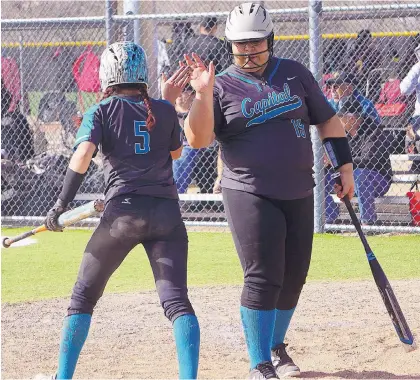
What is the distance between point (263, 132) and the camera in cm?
451

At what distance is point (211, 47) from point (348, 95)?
1.74 meters

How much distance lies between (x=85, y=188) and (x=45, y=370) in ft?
19.6

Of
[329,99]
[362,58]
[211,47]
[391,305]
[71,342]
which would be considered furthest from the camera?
[211,47]

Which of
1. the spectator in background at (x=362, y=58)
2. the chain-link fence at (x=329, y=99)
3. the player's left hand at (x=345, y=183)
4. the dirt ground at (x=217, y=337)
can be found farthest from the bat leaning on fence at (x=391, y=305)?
the spectator in background at (x=362, y=58)

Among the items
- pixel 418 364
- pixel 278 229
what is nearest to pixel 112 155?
pixel 278 229

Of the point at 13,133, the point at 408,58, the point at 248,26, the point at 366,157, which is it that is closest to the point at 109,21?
the point at 13,133

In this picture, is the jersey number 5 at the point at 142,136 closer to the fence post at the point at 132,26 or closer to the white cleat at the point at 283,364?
the white cleat at the point at 283,364

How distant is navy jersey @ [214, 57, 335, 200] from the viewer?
4.49m

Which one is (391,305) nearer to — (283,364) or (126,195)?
(283,364)

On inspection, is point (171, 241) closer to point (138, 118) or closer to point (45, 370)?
point (138, 118)

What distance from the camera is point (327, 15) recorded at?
36.1ft

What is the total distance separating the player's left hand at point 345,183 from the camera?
485cm

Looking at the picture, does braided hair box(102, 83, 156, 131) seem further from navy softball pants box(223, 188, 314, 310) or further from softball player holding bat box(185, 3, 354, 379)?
navy softball pants box(223, 188, 314, 310)

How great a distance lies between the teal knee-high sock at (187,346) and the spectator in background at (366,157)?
227 inches
